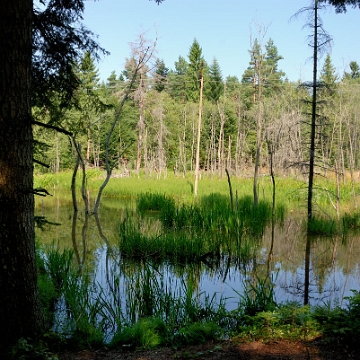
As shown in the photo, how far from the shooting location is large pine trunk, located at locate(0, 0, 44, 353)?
307 centimetres

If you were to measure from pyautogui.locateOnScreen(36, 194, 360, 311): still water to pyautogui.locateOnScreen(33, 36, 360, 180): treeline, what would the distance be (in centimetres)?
428

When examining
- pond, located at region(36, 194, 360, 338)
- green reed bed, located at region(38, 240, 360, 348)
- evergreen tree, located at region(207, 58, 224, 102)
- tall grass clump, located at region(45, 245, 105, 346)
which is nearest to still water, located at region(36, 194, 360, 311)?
pond, located at region(36, 194, 360, 338)

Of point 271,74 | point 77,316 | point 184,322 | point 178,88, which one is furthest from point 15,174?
point 178,88

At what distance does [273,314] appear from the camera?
147 inches

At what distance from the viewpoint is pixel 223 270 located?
714cm

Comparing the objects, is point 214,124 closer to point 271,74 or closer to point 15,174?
point 271,74

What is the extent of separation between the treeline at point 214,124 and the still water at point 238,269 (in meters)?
4.28

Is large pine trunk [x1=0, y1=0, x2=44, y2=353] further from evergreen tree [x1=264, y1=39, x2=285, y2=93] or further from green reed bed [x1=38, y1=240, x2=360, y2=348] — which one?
evergreen tree [x1=264, y1=39, x2=285, y2=93]

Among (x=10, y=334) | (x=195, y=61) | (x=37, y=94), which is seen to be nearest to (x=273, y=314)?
(x=10, y=334)

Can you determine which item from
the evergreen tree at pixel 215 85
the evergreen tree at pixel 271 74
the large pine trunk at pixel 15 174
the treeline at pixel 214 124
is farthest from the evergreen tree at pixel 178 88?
→ the large pine trunk at pixel 15 174

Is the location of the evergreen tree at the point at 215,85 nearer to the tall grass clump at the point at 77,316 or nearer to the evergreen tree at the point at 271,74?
the evergreen tree at the point at 271,74

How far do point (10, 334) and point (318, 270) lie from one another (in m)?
5.72

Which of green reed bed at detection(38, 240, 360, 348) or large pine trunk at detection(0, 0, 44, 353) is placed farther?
green reed bed at detection(38, 240, 360, 348)

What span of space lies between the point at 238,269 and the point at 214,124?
1154 inches
